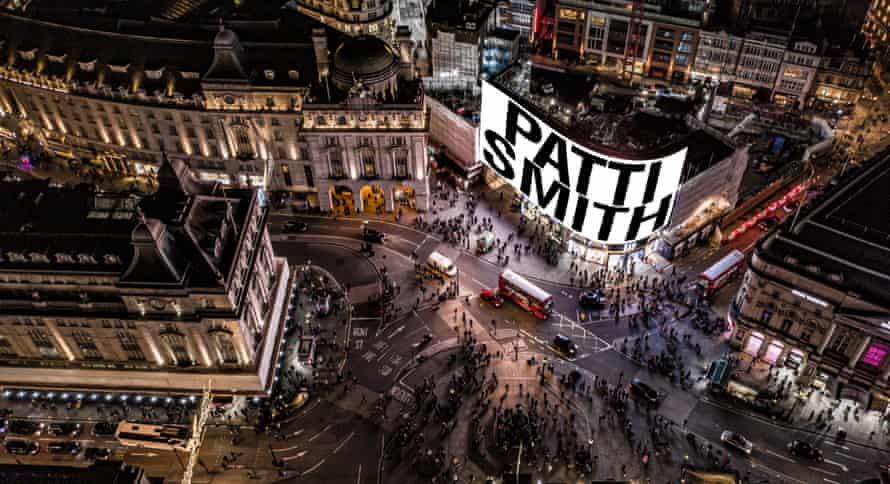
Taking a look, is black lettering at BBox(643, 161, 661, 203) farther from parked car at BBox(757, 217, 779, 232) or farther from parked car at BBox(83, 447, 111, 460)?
parked car at BBox(83, 447, 111, 460)

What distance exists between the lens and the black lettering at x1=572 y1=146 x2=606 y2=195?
109125 mm

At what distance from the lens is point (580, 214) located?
384ft

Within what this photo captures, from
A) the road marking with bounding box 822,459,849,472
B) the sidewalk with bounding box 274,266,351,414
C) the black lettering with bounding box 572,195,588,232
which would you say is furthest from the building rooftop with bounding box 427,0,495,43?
the road marking with bounding box 822,459,849,472

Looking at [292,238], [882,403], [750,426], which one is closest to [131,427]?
[292,238]

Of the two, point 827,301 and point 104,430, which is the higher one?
point 827,301

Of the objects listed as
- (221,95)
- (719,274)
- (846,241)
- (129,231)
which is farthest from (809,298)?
(221,95)

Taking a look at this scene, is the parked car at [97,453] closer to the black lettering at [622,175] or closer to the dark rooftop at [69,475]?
the dark rooftop at [69,475]

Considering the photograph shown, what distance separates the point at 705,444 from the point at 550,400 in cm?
2093

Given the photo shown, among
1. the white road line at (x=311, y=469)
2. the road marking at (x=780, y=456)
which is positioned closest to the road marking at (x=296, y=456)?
the white road line at (x=311, y=469)

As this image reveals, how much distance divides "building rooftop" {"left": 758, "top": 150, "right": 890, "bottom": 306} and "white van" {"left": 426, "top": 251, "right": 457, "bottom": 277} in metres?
46.5

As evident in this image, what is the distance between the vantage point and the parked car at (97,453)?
315 ft

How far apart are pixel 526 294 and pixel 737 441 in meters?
36.0

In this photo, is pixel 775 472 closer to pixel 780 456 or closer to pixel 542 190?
pixel 780 456

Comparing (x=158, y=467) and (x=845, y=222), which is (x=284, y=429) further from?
(x=845, y=222)
